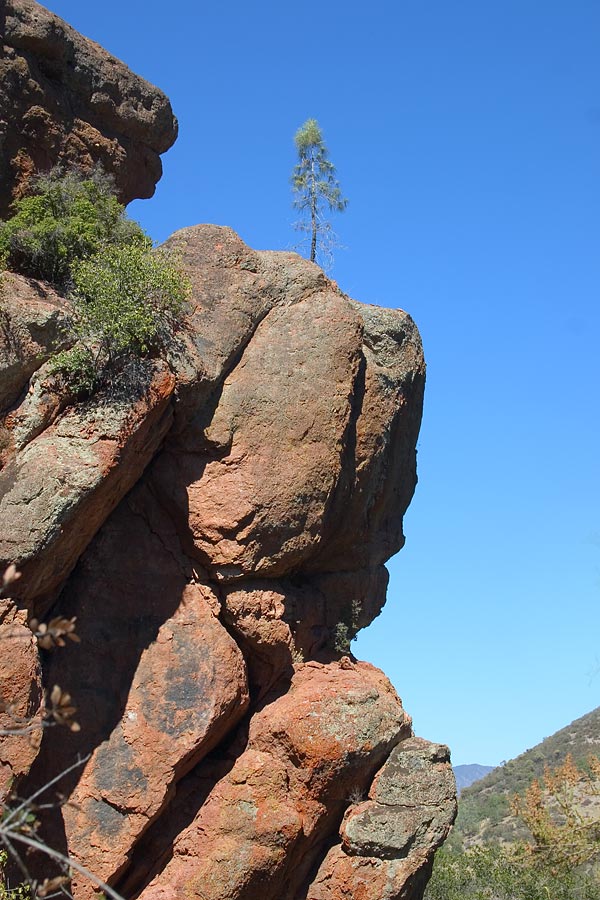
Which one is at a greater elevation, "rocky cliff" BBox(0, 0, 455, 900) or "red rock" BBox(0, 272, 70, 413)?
"red rock" BBox(0, 272, 70, 413)

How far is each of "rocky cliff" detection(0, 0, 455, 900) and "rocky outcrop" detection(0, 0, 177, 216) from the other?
25cm

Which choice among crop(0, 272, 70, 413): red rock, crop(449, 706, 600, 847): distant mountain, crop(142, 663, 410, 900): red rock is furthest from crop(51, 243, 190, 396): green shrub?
crop(449, 706, 600, 847): distant mountain

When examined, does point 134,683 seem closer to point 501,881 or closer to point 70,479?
point 70,479

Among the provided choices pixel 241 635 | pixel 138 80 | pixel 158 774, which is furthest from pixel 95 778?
pixel 138 80

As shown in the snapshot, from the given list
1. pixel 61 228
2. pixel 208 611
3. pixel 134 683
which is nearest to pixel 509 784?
pixel 208 611

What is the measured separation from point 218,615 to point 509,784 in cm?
3819

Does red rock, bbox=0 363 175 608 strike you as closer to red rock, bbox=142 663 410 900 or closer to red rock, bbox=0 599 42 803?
red rock, bbox=0 599 42 803

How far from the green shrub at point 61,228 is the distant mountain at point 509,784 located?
2997 cm

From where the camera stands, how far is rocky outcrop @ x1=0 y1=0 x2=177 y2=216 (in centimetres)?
1875

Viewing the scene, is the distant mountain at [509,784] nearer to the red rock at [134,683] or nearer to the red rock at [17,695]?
the red rock at [134,683]

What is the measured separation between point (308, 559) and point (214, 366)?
3.91 meters

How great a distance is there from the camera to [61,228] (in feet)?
57.7

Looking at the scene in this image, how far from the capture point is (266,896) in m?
16.0

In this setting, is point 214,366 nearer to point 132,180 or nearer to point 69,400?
point 69,400
